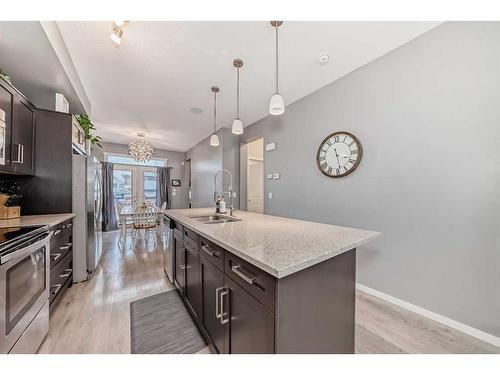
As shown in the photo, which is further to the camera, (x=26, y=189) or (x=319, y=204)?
(x=319, y=204)

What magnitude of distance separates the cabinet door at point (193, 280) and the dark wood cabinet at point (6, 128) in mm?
1703

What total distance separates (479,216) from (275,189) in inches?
94.2

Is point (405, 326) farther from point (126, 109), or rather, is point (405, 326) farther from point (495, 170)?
point (126, 109)

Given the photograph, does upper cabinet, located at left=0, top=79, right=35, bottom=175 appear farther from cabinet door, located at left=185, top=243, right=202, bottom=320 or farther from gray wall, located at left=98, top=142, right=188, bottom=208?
gray wall, located at left=98, top=142, right=188, bottom=208

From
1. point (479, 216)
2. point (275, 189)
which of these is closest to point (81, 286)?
point (275, 189)

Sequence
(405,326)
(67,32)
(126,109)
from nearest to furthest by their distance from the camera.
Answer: (405,326)
(67,32)
(126,109)

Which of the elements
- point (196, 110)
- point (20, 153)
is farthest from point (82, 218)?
point (196, 110)

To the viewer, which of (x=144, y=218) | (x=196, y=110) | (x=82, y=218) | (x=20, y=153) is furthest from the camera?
(x=144, y=218)

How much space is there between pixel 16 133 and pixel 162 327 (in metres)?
2.26

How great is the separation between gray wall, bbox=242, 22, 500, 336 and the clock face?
84mm

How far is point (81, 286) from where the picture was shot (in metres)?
2.27

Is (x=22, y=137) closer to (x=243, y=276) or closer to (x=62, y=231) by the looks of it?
(x=62, y=231)

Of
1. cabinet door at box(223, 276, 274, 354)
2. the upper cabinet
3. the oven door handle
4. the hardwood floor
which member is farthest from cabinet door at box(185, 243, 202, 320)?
the upper cabinet

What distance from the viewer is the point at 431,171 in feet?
5.73
